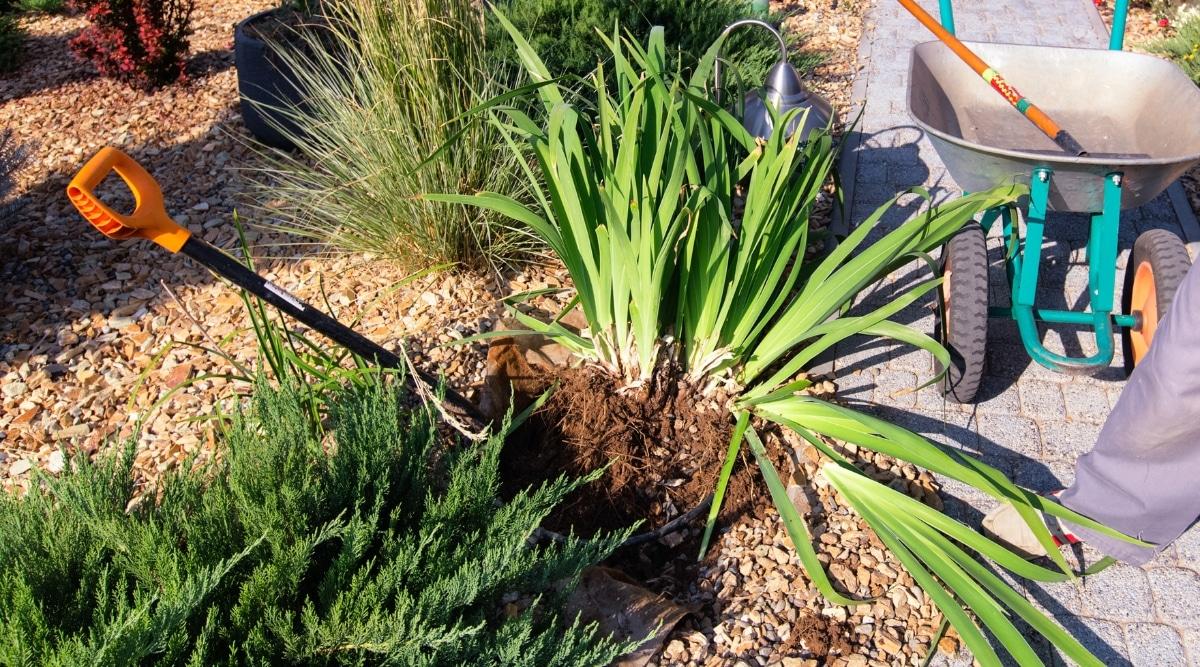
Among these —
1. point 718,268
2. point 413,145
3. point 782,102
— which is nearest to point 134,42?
point 413,145

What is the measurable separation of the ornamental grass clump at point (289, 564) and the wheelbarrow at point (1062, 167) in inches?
53.5

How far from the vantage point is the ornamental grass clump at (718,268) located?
197 centimetres

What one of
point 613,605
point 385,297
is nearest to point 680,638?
point 613,605

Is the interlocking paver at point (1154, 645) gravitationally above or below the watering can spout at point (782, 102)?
below

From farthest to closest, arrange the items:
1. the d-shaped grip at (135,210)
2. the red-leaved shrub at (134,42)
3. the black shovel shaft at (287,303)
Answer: the red-leaved shrub at (134,42) → the black shovel shaft at (287,303) → the d-shaped grip at (135,210)

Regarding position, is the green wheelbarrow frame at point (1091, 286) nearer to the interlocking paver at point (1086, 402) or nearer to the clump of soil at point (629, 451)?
the interlocking paver at point (1086, 402)

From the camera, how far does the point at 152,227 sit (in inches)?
62.2

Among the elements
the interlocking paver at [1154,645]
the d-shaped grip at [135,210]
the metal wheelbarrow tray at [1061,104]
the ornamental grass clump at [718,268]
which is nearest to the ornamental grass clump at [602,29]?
the metal wheelbarrow tray at [1061,104]

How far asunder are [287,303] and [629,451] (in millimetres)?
932

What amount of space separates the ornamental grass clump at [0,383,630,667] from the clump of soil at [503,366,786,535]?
1.01ft

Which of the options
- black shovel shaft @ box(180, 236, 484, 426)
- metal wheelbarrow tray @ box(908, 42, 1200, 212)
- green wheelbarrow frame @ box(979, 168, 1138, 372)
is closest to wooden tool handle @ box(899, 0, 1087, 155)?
metal wheelbarrow tray @ box(908, 42, 1200, 212)

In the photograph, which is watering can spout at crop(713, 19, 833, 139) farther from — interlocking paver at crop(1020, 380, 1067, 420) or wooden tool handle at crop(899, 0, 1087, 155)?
interlocking paver at crop(1020, 380, 1067, 420)

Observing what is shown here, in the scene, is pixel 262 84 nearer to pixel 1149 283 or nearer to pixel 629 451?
pixel 629 451

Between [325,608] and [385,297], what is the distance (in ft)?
4.93
